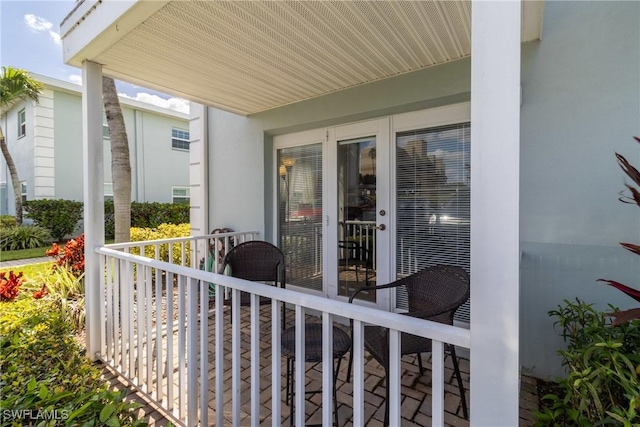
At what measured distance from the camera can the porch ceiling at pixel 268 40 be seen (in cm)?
197

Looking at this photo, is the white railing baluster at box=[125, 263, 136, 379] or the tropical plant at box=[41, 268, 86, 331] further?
the tropical plant at box=[41, 268, 86, 331]

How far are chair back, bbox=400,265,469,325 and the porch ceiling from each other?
173 cm

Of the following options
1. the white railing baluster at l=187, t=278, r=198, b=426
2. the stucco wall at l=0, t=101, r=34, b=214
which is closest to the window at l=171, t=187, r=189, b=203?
the stucco wall at l=0, t=101, r=34, b=214

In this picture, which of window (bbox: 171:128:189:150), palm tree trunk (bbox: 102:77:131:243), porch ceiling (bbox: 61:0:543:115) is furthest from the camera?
window (bbox: 171:128:189:150)

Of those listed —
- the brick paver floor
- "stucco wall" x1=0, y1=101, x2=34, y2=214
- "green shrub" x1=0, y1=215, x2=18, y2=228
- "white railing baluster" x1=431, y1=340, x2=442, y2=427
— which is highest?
"stucco wall" x1=0, y1=101, x2=34, y2=214

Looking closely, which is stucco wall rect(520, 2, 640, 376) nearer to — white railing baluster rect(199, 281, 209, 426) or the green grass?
white railing baluster rect(199, 281, 209, 426)

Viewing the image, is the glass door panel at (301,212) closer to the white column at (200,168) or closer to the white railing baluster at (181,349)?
the white column at (200,168)

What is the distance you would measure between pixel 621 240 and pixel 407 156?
5.68 feet

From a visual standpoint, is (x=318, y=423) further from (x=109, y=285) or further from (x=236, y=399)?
(x=109, y=285)

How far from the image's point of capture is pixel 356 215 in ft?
11.4

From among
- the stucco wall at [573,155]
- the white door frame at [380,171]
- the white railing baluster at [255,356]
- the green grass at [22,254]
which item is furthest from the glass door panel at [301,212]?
the green grass at [22,254]

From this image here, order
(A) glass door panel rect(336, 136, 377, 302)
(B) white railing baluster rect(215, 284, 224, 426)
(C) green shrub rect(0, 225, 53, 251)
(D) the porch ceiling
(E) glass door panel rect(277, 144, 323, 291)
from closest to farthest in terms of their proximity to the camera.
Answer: (B) white railing baluster rect(215, 284, 224, 426) < (D) the porch ceiling < (A) glass door panel rect(336, 136, 377, 302) < (E) glass door panel rect(277, 144, 323, 291) < (C) green shrub rect(0, 225, 53, 251)

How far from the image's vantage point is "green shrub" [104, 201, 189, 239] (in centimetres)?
961

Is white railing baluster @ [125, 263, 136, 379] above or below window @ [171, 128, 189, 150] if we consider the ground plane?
below
